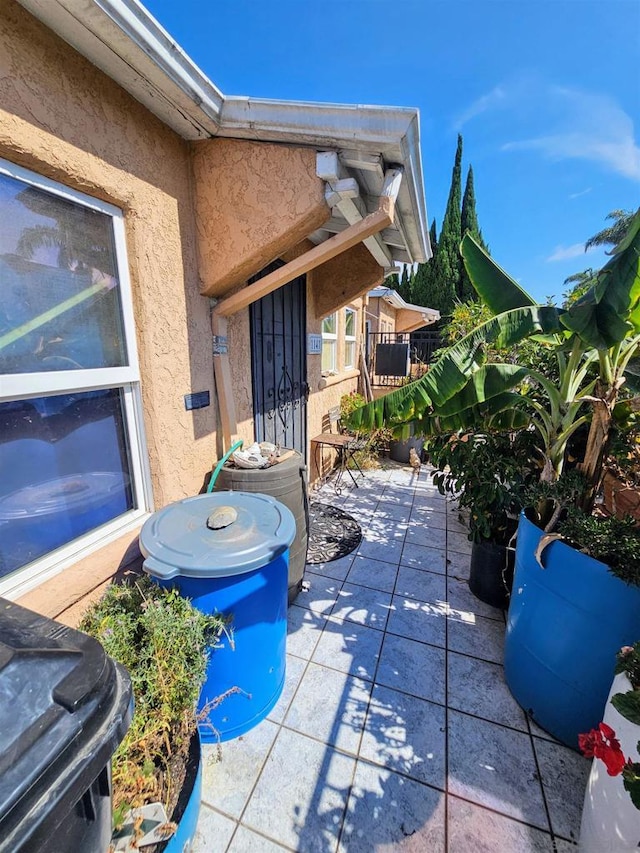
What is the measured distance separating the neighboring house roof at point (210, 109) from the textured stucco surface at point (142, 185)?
0.11 metres

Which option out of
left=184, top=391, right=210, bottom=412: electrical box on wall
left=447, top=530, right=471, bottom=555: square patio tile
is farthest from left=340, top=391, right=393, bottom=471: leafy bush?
left=184, top=391, right=210, bottom=412: electrical box on wall

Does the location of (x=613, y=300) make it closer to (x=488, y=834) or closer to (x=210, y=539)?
(x=210, y=539)

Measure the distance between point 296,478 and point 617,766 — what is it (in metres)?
2.25

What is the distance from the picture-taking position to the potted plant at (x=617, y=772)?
4.01ft

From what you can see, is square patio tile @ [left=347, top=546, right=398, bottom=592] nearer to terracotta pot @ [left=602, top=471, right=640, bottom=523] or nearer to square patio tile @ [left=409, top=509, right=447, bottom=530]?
square patio tile @ [left=409, top=509, right=447, bottom=530]

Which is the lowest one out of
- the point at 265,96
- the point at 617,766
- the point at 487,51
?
the point at 617,766

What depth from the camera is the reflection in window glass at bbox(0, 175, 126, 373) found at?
1.59 m

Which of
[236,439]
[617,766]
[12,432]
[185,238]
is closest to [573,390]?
[617,766]

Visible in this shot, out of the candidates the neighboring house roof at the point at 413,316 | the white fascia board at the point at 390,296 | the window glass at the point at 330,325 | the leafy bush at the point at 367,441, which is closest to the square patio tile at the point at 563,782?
the leafy bush at the point at 367,441

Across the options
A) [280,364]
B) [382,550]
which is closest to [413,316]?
[280,364]

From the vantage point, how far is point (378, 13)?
2811 millimetres

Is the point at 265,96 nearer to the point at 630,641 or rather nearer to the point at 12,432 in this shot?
the point at 12,432

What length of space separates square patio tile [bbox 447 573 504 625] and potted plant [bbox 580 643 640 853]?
1528mm

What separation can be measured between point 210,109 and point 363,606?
3988 millimetres
